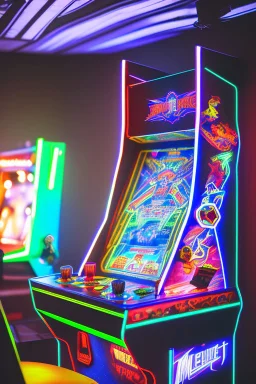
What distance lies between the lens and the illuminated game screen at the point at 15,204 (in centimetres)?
432

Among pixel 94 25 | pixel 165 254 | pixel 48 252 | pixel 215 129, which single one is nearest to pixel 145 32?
pixel 94 25

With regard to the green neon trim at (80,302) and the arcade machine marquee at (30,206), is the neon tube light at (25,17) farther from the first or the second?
the green neon trim at (80,302)

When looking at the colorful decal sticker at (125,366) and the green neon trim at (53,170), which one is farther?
the green neon trim at (53,170)

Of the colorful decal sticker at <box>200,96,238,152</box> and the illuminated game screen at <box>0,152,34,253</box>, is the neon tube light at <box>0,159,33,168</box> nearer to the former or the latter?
the illuminated game screen at <box>0,152,34,253</box>

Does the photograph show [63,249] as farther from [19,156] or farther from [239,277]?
[239,277]

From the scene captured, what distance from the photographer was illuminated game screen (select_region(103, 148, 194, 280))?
9.43ft

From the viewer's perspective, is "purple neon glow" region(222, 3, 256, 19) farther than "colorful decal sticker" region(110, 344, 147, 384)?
Yes

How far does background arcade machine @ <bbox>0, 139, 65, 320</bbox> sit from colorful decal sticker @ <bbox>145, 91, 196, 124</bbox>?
1535 millimetres

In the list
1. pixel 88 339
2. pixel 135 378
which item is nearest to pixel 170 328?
pixel 135 378

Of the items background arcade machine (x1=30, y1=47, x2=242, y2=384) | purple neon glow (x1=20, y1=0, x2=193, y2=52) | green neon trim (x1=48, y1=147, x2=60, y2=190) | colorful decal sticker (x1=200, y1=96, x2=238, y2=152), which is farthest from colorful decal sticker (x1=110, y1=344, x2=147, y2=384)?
purple neon glow (x1=20, y1=0, x2=193, y2=52)

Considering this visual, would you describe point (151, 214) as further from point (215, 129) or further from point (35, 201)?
point (35, 201)

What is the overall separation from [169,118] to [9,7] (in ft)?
→ 4.68

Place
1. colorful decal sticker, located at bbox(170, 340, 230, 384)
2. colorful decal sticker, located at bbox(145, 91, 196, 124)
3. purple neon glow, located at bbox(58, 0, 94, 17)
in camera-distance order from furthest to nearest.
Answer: purple neon glow, located at bbox(58, 0, 94, 17) → colorful decal sticker, located at bbox(145, 91, 196, 124) → colorful decal sticker, located at bbox(170, 340, 230, 384)

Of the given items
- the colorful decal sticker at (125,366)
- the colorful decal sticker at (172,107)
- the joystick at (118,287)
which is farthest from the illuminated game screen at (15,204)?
the joystick at (118,287)
